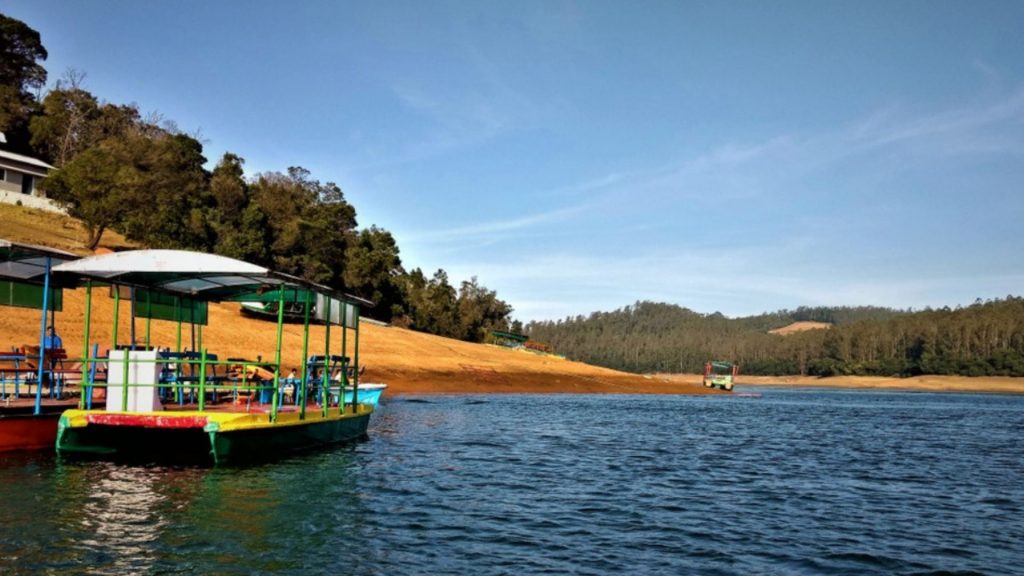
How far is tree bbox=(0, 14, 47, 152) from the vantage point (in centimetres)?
9244

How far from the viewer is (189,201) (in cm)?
8194

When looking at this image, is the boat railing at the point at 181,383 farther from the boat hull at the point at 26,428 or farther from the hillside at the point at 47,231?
the hillside at the point at 47,231

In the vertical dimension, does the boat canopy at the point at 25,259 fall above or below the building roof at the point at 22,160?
below

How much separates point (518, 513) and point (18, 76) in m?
113

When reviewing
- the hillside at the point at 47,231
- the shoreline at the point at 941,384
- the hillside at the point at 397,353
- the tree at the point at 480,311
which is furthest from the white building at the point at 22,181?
the shoreline at the point at 941,384

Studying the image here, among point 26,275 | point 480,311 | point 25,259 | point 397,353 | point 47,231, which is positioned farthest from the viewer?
point 480,311

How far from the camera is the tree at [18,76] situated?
92.4 metres

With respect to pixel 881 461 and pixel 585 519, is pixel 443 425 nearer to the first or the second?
pixel 881 461

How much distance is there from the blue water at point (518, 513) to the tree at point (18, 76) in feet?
290

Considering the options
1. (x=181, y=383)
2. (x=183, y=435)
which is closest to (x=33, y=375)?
(x=181, y=383)

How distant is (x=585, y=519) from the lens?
581 inches

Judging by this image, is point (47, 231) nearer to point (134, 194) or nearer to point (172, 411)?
point (134, 194)

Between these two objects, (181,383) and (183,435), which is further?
(181,383)

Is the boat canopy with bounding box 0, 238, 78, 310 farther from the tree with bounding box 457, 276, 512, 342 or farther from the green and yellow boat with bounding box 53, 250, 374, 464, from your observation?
the tree with bounding box 457, 276, 512, 342
